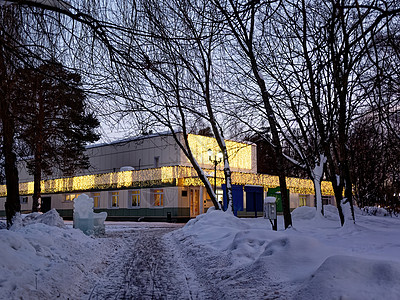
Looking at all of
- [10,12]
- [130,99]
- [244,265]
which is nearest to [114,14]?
[130,99]

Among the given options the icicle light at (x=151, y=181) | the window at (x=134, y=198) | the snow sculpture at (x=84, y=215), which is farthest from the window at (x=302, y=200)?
the snow sculpture at (x=84, y=215)

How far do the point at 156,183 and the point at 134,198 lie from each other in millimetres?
4355

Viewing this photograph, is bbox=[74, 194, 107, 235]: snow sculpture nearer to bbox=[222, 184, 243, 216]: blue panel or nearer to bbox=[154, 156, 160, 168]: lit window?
bbox=[222, 184, 243, 216]: blue panel

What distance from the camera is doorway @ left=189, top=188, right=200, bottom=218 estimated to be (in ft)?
117

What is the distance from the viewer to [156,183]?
115ft

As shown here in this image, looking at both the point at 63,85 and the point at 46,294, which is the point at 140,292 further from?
the point at 63,85

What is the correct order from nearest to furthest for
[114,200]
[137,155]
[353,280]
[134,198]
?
[353,280]
[134,198]
[114,200]
[137,155]

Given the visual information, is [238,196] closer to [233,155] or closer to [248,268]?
[233,155]

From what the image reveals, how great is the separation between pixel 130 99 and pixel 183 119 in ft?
43.7

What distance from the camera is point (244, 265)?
7.02 m

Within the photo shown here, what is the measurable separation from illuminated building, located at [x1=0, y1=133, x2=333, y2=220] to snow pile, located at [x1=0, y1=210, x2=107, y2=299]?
71.4 ft

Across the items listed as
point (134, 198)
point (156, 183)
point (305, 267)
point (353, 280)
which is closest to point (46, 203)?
point (134, 198)

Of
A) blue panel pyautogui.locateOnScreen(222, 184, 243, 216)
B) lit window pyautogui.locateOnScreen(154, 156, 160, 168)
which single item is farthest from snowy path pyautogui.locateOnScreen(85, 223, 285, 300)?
lit window pyautogui.locateOnScreen(154, 156, 160, 168)

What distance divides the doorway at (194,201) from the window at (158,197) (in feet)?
9.07
